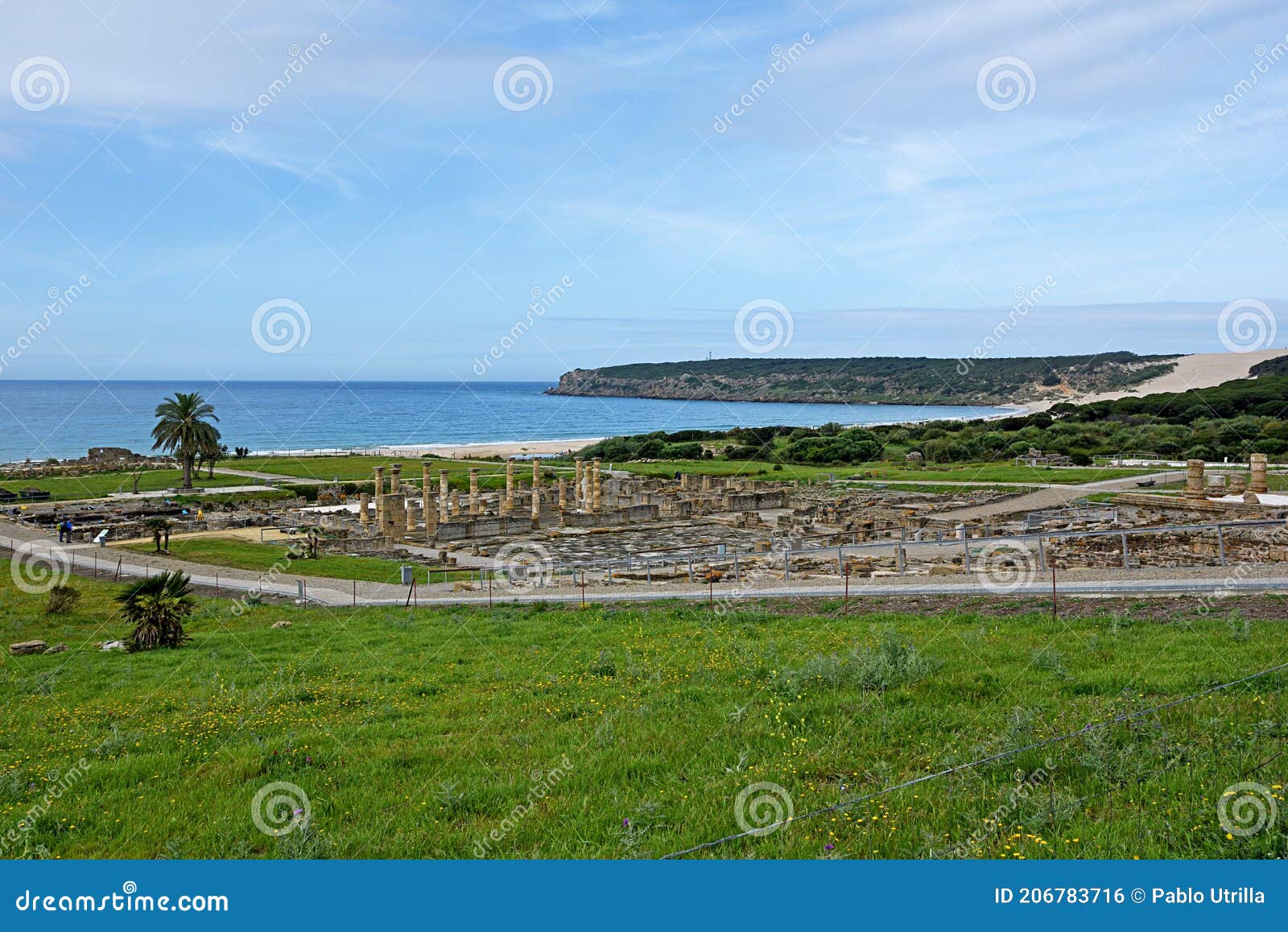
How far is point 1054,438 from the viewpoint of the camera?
2859 inches

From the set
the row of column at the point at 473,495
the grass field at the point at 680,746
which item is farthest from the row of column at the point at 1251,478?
the row of column at the point at 473,495

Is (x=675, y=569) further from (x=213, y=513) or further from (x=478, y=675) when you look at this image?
(x=213, y=513)

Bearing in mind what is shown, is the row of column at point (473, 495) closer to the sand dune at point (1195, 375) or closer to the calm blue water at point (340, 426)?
the calm blue water at point (340, 426)

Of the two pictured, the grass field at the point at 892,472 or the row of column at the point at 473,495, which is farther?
the grass field at the point at 892,472

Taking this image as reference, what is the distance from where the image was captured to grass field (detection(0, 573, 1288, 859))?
5262 mm

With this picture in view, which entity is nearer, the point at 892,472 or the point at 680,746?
the point at 680,746

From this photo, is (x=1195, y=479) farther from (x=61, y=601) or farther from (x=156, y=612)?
(x=61, y=601)

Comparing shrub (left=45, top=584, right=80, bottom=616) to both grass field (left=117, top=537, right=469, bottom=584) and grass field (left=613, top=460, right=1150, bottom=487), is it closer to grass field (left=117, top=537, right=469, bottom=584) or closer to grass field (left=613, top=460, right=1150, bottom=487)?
grass field (left=117, top=537, right=469, bottom=584)

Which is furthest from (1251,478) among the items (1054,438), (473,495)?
(1054,438)

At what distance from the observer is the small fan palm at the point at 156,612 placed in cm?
1514

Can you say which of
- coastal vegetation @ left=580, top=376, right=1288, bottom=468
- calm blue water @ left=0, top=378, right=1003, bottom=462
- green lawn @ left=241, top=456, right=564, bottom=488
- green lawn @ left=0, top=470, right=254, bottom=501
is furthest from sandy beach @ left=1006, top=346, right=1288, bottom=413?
green lawn @ left=0, top=470, right=254, bottom=501

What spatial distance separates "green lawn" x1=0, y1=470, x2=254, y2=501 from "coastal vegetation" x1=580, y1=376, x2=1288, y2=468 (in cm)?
3317

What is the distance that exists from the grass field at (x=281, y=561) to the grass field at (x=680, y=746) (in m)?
16.8

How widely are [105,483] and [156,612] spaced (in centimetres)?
5562
